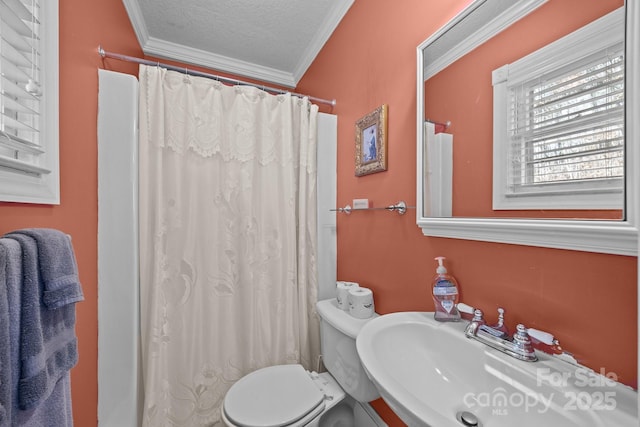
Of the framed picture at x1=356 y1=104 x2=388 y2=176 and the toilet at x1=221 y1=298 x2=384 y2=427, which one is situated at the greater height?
the framed picture at x1=356 y1=104 x2=388 y2=176

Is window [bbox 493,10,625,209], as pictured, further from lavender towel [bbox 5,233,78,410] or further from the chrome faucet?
lavender towel [bbox 5,233,78,410]

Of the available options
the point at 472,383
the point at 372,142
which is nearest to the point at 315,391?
the point at 472,383

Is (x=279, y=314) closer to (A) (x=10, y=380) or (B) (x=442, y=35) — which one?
(A) (x=10, y=380)

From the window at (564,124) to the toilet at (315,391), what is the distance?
81cm

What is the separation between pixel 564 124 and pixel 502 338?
1.84 feet

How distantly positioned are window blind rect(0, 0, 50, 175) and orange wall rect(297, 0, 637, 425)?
1.21 meters

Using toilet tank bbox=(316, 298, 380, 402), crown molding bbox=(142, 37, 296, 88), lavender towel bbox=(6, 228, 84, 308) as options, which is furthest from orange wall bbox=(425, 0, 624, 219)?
crown molding bbox=(142, 37, 296, 88)

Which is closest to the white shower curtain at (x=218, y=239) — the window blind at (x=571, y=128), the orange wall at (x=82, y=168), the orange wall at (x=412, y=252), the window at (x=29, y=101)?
the orange wall at (x=82, y=168)

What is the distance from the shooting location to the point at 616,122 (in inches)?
20.6

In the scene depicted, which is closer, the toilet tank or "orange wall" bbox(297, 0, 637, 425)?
"orange wall" bbox(297, 0, 637, 425)

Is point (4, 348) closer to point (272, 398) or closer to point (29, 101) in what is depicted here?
point (29, 101)

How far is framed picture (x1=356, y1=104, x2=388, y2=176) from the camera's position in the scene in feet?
3.94

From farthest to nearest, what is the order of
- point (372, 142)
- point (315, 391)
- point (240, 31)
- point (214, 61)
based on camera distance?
point (214, 61) < point (240, 31) < point (372, 142) < point (315, 391)

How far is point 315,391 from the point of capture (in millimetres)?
1134
